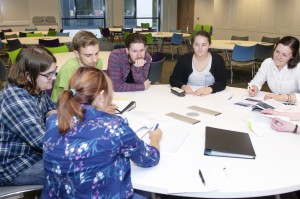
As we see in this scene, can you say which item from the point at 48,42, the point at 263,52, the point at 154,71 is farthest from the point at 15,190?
the point at 263,52

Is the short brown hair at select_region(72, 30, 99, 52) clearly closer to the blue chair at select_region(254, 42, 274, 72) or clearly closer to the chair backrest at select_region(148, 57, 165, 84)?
the chair backrest at select_region(148, 57, 165, 84)

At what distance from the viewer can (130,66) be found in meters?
2.95

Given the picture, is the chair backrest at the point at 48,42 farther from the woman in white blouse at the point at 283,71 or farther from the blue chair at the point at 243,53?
the woman in white blouse at the point at 283,71

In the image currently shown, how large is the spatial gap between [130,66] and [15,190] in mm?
1702

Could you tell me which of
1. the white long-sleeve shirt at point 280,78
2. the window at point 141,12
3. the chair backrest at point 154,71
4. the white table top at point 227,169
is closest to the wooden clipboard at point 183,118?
the white table top at point 227,169

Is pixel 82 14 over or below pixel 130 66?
over

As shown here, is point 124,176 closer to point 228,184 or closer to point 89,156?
point 89,156

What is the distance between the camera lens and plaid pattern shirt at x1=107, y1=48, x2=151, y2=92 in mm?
2744

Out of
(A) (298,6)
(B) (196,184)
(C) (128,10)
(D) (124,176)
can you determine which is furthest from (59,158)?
(C) (128,10)

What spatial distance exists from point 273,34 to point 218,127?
28.7 feet

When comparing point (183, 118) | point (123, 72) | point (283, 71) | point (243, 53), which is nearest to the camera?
point (183, 118)

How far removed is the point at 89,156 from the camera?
113 centimetres

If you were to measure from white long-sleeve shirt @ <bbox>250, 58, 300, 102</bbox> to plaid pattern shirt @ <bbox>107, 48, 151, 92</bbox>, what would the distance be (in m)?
1.07

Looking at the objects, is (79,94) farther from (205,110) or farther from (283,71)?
(283,71)
